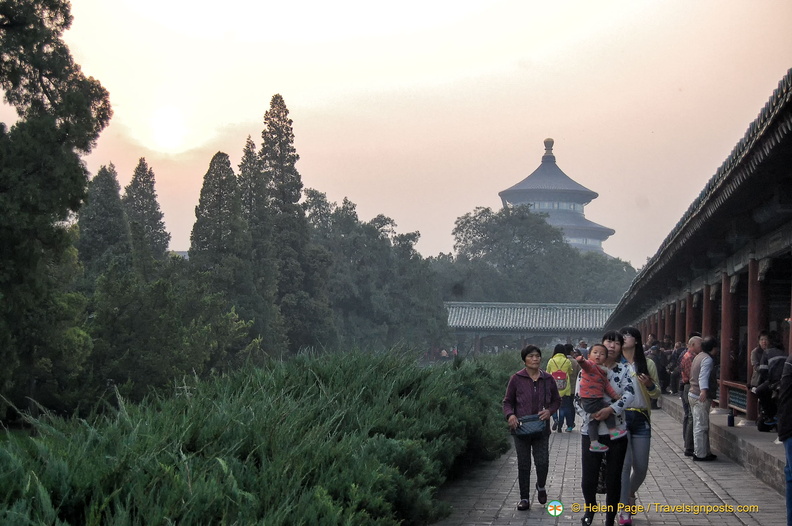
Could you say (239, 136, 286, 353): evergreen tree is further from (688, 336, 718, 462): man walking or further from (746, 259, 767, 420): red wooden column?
(688, 336, 718, 462): man walking

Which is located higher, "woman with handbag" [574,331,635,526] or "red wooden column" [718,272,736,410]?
"red wooden column" [718,272,736,410]

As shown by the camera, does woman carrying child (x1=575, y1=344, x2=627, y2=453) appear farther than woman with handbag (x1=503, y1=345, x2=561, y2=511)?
No

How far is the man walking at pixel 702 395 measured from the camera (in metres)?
11.5

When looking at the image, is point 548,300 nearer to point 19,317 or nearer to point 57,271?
point 57,271

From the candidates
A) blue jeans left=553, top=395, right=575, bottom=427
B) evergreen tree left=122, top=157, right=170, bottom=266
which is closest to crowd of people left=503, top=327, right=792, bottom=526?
blue jeans left=553, top=395, right=575, bottom=427

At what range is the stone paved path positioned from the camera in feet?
27.4

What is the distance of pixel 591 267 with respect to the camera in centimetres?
8625

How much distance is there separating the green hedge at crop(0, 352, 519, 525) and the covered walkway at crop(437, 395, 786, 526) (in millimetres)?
517

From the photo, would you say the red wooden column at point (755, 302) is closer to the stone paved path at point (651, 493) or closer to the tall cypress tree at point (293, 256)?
the stone paved path at point (651, 493)

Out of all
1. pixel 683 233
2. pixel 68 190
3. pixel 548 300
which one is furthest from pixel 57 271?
pixel 548 300

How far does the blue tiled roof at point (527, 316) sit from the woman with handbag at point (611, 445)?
54943 millimetres

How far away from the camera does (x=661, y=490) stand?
392 inches

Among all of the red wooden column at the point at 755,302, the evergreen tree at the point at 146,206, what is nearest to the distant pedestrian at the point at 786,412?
the red wooden column at the point at 755,302

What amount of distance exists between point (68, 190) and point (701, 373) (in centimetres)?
1273
